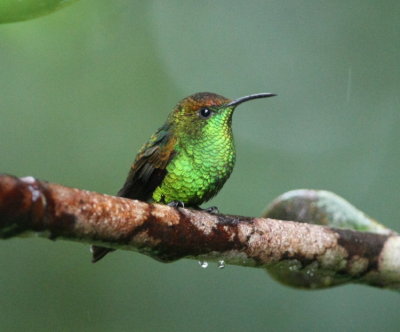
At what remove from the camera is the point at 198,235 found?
2.18 metres

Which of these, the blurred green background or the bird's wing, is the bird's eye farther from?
the blurred green background

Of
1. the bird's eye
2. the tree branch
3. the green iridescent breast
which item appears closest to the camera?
the tree branch

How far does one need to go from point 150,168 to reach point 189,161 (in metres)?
0.20

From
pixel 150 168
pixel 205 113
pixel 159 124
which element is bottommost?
pixel 159 124

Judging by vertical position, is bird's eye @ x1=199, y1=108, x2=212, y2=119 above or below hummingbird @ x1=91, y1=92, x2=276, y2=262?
above

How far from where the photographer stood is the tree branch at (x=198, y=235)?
1.55 m

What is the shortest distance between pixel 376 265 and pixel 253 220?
2.33ft

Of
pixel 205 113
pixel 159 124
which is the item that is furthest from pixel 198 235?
pixel 159 124

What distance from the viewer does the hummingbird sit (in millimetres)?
3059

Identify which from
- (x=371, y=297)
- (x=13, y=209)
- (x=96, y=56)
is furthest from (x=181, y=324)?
(x=13, y=209)

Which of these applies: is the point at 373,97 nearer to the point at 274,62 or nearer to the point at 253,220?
the point at 274,62

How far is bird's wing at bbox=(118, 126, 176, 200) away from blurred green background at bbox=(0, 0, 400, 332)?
2165 millimetres

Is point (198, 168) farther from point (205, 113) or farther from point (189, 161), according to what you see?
point (205, 113)

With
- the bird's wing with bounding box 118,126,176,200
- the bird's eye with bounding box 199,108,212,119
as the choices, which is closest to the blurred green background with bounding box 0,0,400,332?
the bird's wing with bounding box 118,126,176,200
